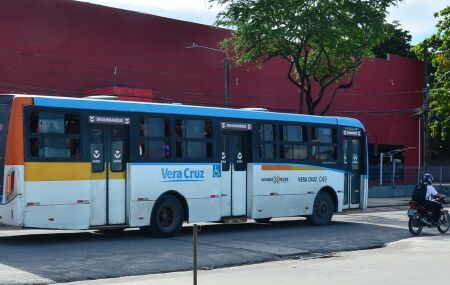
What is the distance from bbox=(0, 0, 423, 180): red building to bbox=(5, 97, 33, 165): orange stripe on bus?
1929 centimetres

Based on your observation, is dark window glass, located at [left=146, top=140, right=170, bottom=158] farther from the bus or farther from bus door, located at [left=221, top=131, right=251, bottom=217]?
bus door, located at [left=221, top=131, right=251, bottom=217]

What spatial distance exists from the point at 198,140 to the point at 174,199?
1.61 metres

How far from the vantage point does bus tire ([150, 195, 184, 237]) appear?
15664 millimetres

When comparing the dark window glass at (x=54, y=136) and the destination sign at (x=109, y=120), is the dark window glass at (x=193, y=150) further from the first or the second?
the dark window glass at (x=54, y=136)

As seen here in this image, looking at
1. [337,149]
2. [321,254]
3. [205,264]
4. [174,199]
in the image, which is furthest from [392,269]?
[337,149]

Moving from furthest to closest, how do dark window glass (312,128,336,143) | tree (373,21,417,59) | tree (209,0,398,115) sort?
tree (373,21,417,59) → tree (209,0,398,115) → dark window glass (312,128,336,143)

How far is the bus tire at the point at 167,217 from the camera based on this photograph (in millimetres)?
15664

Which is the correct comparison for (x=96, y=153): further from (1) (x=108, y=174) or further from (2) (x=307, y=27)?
(2) (x=307, y=27)

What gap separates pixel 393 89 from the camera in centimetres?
5631

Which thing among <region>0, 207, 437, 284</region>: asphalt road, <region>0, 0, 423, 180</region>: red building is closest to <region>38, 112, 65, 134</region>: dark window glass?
<region>0, 207, 437, 284</region>: asphalt road

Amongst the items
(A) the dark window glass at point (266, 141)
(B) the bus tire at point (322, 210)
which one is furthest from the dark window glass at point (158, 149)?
(B) the bus tire at point (322, 210)

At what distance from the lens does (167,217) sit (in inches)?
631

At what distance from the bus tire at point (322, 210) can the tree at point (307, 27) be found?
11.7 metres

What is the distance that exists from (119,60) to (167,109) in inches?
854
